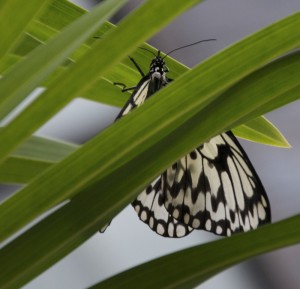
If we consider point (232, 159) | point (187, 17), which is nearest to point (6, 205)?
point (232, 159)

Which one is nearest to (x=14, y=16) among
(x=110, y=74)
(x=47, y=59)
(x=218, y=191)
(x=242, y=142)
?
(x=47, y=59)

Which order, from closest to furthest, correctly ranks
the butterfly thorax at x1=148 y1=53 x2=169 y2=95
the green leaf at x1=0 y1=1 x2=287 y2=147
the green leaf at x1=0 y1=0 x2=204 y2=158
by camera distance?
the green leaf at x1=0 y1=0 x2=204 y2=158 < the green leaf at x1=0 y1=1 x2=287 y2=147 < the butterfly thorax at x1=148 y1=53 x2=169 y2=95

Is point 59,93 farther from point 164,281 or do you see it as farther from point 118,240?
point 118,240

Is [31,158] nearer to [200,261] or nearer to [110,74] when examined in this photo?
[200,261]

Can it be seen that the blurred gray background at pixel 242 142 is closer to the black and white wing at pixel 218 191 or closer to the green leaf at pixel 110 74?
the black and white wing at pixel 218 191

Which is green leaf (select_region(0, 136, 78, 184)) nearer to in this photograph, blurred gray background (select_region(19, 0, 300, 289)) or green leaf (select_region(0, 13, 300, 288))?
green leaf (select_region(0, 13, 300, 288))

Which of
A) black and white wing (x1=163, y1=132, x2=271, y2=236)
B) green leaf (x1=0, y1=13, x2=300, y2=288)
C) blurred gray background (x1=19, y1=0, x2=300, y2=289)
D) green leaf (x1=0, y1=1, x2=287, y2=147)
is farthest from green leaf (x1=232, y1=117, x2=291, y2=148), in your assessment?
blurred gray background (x1=19, y1=0, x2=300, y2=289)
